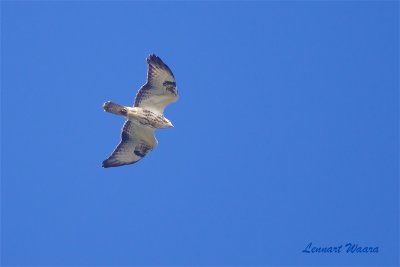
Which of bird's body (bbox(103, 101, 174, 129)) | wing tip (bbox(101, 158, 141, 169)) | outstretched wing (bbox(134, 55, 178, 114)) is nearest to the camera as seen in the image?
outstretched wing (bbox(134, 55, 178, 114))

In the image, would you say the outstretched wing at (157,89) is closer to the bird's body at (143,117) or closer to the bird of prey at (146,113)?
the bird of prey at (146,113)

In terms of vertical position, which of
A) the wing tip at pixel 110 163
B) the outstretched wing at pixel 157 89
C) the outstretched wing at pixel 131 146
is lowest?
the wing tip at pixel 110 163

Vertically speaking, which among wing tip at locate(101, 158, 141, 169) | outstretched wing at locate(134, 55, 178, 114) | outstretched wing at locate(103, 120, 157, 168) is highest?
outstretched wing at locate(134, 55, 178, 114)

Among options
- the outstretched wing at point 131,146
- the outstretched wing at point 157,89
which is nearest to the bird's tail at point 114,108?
the outstretched wing at point 157,89

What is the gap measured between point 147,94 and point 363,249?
793 centimetres

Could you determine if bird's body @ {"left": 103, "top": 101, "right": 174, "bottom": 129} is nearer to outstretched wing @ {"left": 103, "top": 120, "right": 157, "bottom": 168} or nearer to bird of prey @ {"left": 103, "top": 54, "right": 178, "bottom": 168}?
bird of prey @ {"left": 103, "top": 54, "right": 178, "bottom": 168}

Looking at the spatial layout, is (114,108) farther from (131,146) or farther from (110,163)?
(110,163)

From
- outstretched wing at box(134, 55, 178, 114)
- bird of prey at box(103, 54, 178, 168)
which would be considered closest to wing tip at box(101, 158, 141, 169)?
bird of prey at box(103, 54, 178, 168)

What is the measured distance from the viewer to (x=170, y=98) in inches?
784

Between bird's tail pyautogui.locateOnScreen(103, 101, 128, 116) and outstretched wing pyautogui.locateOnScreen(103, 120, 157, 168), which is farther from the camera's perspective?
outstretched wing pyautogui.locateOnScreen(103, 120, 157, 168)

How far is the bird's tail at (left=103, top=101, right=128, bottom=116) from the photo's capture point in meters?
19.4

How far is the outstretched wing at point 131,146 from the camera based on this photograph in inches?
811

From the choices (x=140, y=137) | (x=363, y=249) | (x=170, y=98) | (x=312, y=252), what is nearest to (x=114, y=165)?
(x=140, y=137)

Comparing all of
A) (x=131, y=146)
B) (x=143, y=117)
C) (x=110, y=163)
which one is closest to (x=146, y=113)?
(x=143, y=117)
